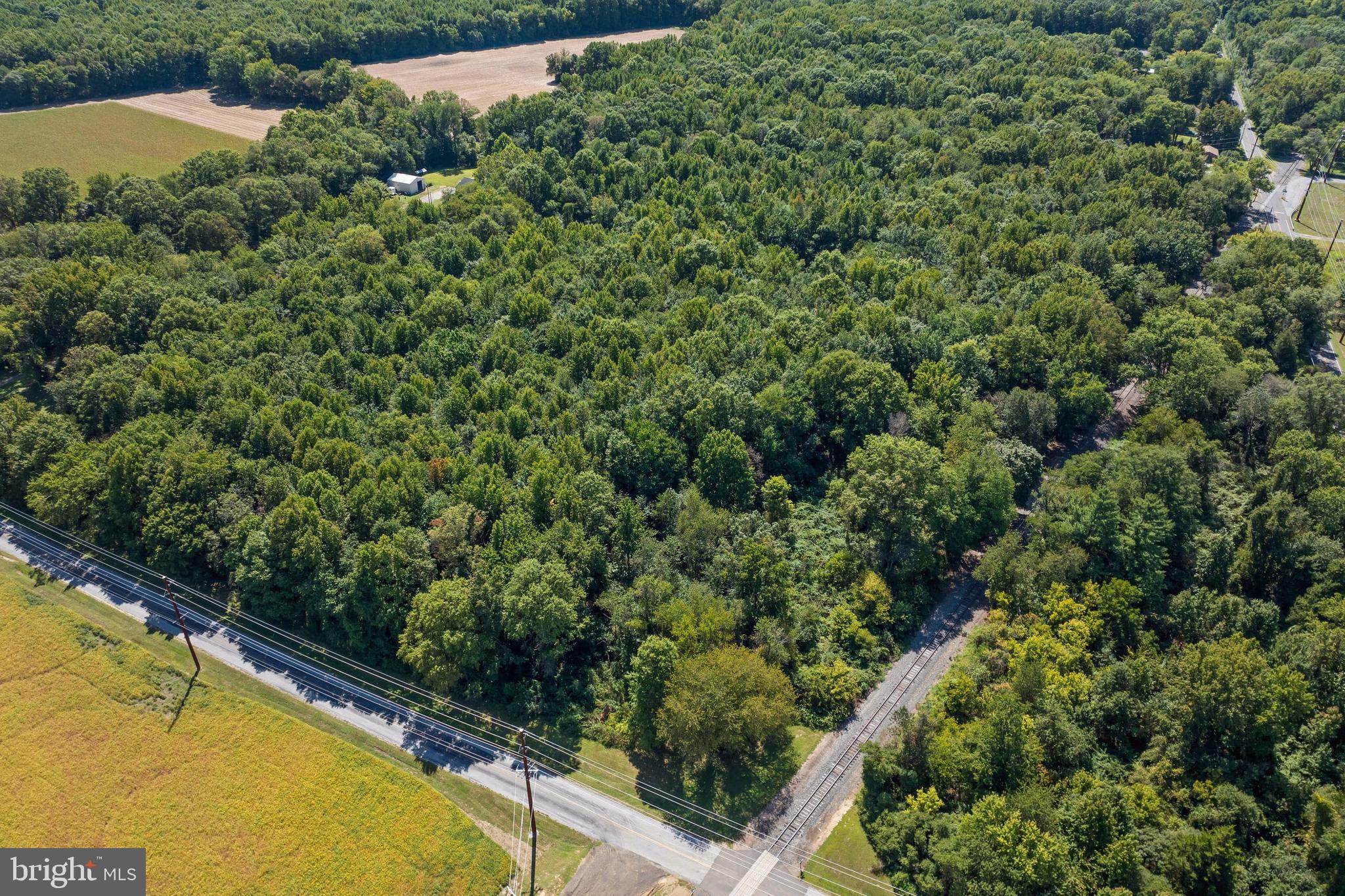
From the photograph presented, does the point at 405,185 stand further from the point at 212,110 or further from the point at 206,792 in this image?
the point at 206,792

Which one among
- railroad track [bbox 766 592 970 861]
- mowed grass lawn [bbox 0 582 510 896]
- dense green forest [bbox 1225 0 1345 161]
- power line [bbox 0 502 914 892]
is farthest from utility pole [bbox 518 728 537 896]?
dense green forest [bbox 1225 0 1345 161]

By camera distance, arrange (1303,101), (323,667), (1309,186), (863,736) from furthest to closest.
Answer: (1303,101) → (1309,186) → (323,667) → (863,736)

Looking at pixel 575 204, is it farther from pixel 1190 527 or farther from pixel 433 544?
pixel 1190 527

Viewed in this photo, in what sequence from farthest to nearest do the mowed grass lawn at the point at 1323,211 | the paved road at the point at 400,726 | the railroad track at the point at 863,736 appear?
the mowed grass lawn at the point at 1323,211, the railroad track at the point at 863,736, the paved road at the point at 400,726

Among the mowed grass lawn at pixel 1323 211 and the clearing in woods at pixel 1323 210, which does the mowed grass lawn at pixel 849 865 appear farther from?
the clearing in woods at pixel 1323 210

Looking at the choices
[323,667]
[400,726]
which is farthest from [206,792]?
[400,726]

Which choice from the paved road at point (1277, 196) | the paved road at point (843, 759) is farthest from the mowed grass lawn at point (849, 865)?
the paved road at point (1277, 196)
